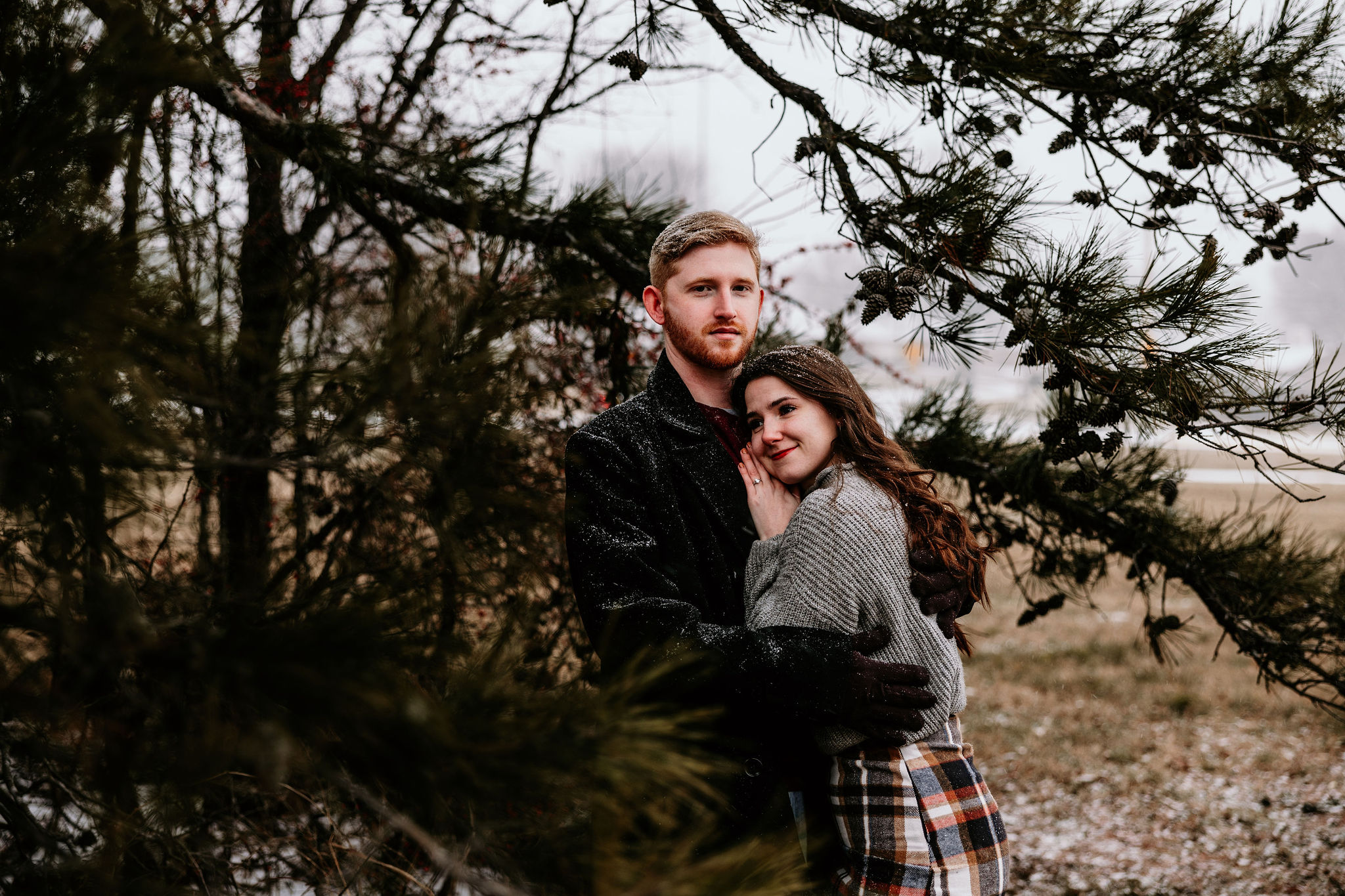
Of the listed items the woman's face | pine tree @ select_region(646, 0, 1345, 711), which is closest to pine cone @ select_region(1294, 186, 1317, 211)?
pine tree @ select_region(646, 0, 1345, 711)

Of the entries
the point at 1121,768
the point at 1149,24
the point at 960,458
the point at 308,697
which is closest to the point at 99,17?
the point at 308,697

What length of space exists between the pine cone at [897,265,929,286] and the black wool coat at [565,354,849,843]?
0.53 m

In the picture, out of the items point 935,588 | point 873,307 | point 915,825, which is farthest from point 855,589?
point 873,307

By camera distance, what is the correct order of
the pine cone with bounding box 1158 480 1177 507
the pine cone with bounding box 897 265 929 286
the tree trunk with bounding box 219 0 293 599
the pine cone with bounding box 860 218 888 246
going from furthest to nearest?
the pine cone with bounding box 1158 480 1177 507 → the pine cone with bounding box 860 218 888 246 → the pine cone with bounding box 897 265 929 286 → the tree trunk with bounding box 219 0 293 599

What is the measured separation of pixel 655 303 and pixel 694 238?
201 millimetres

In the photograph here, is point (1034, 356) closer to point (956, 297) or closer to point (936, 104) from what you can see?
point (956, 297)

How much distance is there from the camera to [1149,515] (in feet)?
8.20

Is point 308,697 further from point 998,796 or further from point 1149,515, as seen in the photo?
point 998,796

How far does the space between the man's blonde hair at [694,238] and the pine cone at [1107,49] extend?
2.80 ft

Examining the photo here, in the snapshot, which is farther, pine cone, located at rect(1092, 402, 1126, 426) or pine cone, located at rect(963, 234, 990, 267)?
pine cone, located at rect(963, 234, 990, 267)

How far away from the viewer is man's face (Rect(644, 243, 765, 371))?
1.86m

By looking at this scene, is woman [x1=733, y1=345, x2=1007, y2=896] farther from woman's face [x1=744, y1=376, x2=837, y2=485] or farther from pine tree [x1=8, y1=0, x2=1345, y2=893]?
pine tree [x1=8, y1=0, x2=1345, y2=893]

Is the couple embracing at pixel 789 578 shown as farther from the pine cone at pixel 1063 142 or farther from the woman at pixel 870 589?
the pine cone at pixel 1063 142

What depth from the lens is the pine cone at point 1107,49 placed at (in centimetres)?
191
